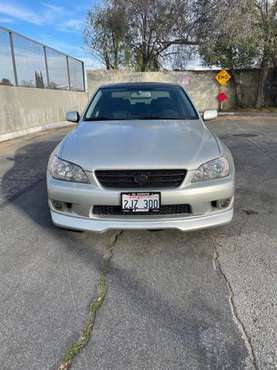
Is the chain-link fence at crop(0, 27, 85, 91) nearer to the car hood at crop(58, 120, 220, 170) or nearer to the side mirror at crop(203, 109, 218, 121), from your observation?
the side mirror at crop(203, 109, 218, 121)

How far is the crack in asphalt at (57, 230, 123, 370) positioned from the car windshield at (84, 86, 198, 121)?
6.16 feet

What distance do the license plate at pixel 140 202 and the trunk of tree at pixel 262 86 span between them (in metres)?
20.6

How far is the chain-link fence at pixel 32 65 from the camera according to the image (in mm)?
11258

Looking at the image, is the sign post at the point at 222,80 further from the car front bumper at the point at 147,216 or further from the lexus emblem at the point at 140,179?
the lexus emblem at the point at 140,179

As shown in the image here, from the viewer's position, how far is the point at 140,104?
187 inches

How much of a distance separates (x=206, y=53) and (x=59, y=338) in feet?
70.1

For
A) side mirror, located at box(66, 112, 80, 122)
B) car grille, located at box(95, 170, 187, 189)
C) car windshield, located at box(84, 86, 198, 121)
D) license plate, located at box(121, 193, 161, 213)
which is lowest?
license plate, located at box(121, 193, 161, 213)

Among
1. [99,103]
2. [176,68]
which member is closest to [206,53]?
[176,68]

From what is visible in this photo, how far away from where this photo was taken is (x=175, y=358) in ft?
6.76

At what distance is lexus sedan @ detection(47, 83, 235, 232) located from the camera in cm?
308

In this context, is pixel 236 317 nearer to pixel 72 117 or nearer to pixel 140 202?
pixel 140 202

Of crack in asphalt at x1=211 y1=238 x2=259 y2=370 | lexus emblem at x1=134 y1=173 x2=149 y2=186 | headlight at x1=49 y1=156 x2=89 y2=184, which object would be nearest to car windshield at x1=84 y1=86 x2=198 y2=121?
headlight at x1=49 y1=156 x2=89 y2=184

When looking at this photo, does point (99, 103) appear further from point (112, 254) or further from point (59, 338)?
point (59, 338)

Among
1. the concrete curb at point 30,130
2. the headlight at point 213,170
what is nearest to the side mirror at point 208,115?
the headlight at point 213,170
